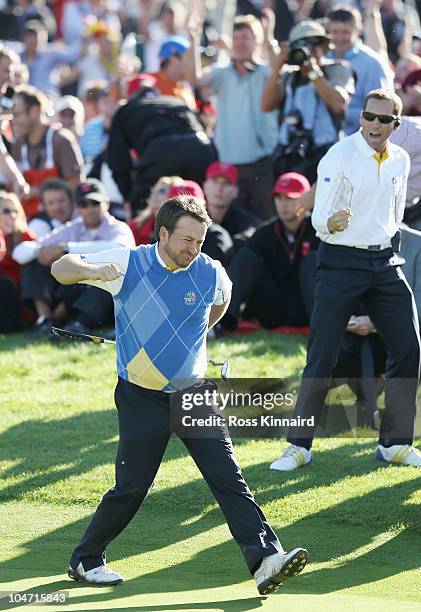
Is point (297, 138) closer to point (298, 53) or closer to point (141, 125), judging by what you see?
point (298, 53)

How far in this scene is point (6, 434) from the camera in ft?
30.5

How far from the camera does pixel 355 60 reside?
11867 millimetres

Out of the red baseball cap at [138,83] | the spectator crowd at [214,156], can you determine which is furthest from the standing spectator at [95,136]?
the red baseball cap at [138,83]

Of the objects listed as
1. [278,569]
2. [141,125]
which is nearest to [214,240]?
[141,125]

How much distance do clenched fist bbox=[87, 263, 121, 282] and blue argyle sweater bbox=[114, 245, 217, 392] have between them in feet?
0.35

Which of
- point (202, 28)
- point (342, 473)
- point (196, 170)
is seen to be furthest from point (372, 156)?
point (202, 28)

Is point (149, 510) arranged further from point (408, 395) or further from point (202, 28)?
point (202, 28)

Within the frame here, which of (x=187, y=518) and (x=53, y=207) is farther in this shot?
(x=53, y=207)

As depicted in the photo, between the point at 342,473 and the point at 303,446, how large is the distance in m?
0.31

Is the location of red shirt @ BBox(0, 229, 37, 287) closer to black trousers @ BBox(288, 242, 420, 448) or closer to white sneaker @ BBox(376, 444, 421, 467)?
black trousers @ BBox(288, 242, 420, 448)

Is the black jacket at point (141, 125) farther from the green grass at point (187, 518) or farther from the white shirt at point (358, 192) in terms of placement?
the white shirt at point (358, 192)

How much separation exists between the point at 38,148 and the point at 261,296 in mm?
3673

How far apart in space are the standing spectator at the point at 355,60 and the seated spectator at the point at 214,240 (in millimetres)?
1511

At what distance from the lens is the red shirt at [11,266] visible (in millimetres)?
12477
